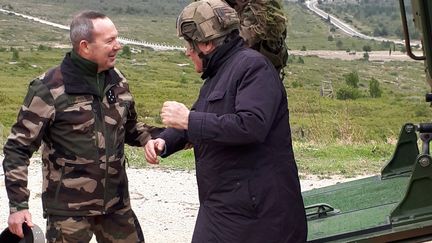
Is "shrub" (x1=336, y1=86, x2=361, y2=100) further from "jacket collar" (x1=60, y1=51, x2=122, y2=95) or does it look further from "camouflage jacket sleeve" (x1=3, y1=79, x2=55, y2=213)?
"camouflage jacket sleeve" (x1=3, y1=79, x2=55, y2=213)

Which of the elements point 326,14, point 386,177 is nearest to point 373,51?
point 326,14

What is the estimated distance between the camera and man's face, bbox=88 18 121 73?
4.19m

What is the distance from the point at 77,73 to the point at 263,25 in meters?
1.27

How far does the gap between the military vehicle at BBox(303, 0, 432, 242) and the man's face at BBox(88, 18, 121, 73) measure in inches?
55.7

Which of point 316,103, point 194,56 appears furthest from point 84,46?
point 316,103

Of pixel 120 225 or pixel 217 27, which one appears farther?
pixel 120 225

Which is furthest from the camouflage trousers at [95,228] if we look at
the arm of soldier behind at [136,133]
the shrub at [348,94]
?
the shrub at [348,94]

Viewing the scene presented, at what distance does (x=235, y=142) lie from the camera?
10.9ft

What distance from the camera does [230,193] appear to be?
3.48 meters

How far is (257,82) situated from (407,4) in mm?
1655

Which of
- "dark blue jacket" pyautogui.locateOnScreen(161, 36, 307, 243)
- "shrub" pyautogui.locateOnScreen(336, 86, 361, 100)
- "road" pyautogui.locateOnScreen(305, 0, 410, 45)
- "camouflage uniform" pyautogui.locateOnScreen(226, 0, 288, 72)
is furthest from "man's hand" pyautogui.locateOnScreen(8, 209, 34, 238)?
"road" pyautogui.locateOnScreen(305, 0, 410, 45)

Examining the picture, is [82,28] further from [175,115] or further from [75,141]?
[175,115]

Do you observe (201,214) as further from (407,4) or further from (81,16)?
(407,4)

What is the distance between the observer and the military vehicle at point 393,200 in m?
3.89
